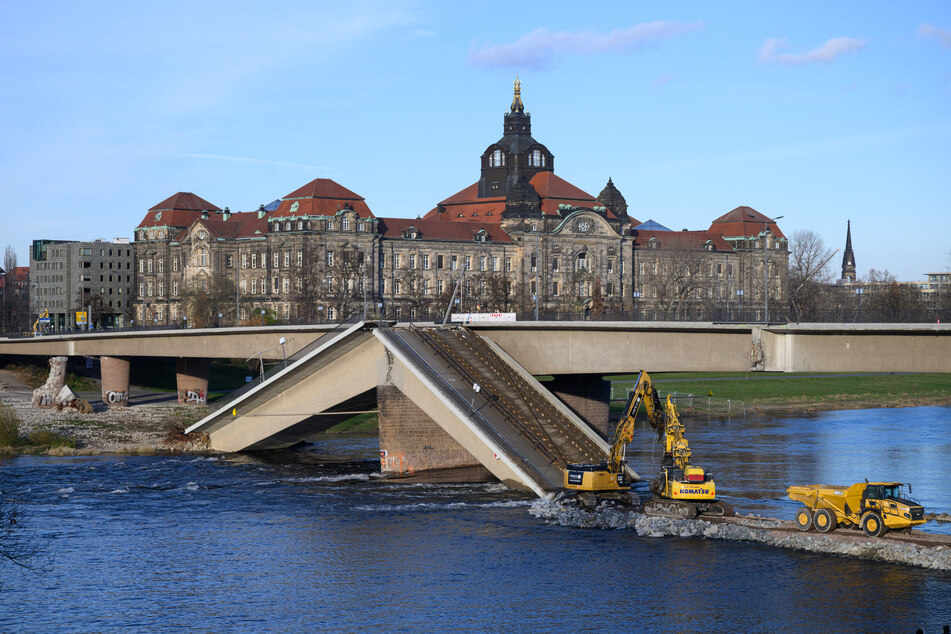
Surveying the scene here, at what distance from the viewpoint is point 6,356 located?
117 meters

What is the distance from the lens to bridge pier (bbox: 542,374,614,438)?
2692 inches

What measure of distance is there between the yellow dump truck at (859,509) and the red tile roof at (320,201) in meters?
124

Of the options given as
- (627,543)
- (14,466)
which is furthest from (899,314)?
(14,466)

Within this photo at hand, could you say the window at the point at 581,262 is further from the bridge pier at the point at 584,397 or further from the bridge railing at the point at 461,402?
the bridge railing at the point at 461,402

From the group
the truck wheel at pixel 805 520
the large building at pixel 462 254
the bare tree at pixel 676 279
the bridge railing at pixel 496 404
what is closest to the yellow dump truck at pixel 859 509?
the truck wheel at pixel 805 520

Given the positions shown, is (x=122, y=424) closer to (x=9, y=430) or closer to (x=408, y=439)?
(x=9, y=430)

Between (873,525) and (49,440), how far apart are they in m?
48.5

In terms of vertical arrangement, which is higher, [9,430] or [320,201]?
[320,201]

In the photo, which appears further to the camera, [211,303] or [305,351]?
[211,303]

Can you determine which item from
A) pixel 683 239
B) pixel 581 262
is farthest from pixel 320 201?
pixel 683 239

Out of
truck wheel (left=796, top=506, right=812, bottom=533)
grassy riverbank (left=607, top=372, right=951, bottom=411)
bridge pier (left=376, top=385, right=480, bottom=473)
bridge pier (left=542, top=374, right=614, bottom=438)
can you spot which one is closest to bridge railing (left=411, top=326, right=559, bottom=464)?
bridge pier (left=376, top=385, right=480, bottom=473)

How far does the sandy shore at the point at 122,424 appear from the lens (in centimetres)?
7194

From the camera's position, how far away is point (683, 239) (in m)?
191

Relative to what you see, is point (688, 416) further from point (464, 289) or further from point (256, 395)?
point (464, 289)
